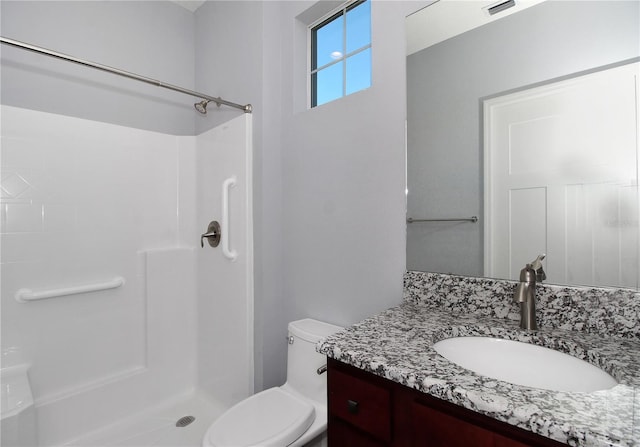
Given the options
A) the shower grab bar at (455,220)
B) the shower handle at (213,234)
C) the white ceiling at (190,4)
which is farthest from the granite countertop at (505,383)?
the white ceiling at (190,4)

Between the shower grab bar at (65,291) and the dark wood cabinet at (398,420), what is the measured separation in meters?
1.66

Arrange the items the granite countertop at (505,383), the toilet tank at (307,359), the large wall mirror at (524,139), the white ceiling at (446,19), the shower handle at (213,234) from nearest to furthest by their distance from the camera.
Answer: the granite countertop at (505,383) < the large wall mirror at (524,139) < the white ceiling at (446,19) < the toilet tank at (307,359) < the shower handle at (213,234)

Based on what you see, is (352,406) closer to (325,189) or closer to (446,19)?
(325,189)

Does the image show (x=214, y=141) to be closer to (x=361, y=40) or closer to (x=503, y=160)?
(x=361, y=40)

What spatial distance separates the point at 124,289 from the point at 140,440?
2.79 ft

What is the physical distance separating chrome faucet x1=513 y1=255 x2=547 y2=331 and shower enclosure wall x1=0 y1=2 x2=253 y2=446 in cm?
132

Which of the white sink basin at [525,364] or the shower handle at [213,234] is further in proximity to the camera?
the shower handle at [213,234]

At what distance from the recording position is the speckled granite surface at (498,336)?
524 millimetres

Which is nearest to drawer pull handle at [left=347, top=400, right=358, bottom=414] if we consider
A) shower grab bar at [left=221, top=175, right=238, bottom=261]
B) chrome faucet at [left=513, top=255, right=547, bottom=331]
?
chrome faucet at [left=513, top=255, right=547, bottom=331]

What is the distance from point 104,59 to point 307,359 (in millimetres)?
2158

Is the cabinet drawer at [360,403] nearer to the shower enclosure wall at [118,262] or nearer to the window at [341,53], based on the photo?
the shower enclosure wall at [118,262]

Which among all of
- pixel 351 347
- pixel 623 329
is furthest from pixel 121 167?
pixel 623 329

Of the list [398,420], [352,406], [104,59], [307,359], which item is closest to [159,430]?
[307,359]

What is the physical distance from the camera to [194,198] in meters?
2.33
